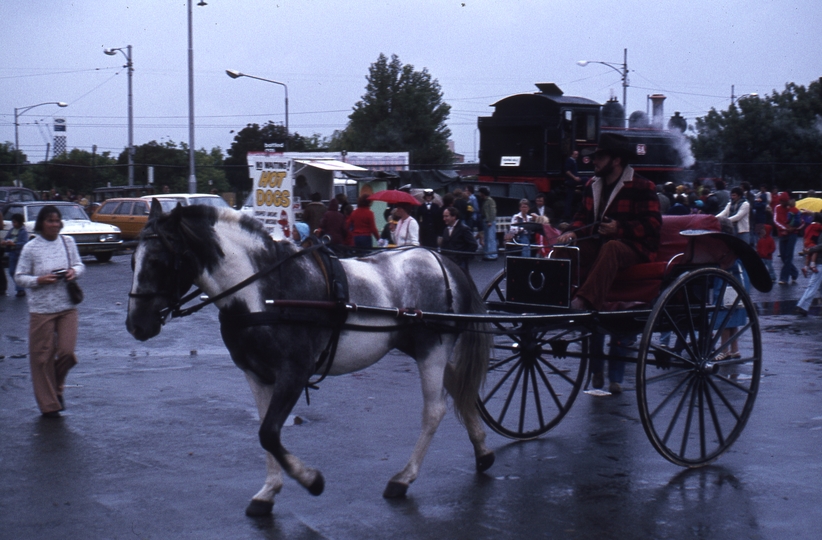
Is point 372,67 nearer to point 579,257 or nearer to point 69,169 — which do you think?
point 69,169

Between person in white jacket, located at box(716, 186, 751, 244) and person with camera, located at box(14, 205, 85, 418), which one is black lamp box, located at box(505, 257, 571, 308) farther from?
person in white jacket, located at box(716, 186, 751, 244)

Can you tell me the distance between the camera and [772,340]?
36.2 feet

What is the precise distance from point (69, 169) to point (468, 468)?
44.2 metres

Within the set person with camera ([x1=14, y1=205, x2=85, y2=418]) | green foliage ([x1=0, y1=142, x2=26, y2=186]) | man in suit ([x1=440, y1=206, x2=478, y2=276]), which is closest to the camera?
person with camera ([x1=14, y1=205, x2=85, y2=418])

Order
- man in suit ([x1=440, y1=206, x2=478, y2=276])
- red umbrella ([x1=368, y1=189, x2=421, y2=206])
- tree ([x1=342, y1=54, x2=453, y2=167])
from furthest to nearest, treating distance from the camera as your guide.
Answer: tree ([x1=342, y1=54, x2=453, y2=167])
red umbrella ([x1=368, y1=189, x2=421, y2=206])
man in suit ([x1=440, y1=206, x2=478, y2=276])

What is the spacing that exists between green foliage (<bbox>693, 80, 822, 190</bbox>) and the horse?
36268 millimetres

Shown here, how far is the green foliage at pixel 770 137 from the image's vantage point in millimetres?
39250

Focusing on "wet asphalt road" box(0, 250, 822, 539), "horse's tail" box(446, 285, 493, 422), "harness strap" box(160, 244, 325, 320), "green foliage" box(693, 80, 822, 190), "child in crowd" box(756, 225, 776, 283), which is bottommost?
"wet asphalt road" box(0, 250, 822, 539)

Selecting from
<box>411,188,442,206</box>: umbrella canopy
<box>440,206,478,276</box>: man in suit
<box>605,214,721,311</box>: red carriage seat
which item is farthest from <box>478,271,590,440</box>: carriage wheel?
<box>411,188,442,206</box>: umbrella canopy

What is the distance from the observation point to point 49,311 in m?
7.51

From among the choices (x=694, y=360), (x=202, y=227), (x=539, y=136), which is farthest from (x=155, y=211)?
(x=539, y=136)

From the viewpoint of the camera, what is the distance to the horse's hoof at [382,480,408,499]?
524 cm

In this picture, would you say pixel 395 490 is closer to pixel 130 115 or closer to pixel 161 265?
pixel 161 265

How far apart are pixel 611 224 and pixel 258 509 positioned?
303 centimetres
